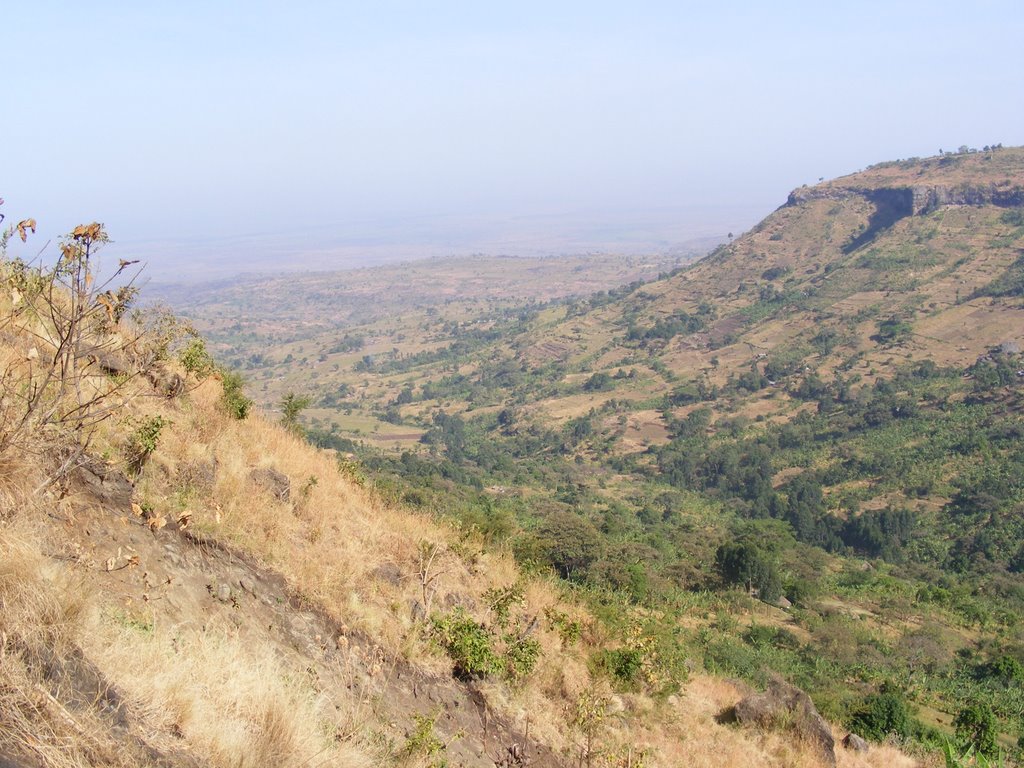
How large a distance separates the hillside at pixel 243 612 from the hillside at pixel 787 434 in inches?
76.5

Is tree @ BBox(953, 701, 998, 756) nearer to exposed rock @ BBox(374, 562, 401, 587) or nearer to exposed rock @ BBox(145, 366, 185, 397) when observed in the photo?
exposed rock @ BBox(374, 562, 401, 587)

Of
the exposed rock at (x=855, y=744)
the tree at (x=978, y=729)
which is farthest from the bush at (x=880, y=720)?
the exposed rock at (x=855, y=744)

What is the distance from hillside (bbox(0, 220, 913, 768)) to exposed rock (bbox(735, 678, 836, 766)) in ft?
0.27

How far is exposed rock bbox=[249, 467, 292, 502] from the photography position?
6305mm

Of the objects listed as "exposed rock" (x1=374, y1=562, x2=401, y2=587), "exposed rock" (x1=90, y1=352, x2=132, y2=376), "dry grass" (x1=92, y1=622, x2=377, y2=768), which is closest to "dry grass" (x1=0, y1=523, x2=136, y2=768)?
"dry grass" (x1=92, y1=622, x2=377, y2=768)

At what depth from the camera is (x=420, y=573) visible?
20.9 ft

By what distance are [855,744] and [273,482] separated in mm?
7673

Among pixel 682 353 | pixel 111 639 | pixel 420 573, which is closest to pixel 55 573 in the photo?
pixel 111 639

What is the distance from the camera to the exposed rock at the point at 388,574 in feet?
19.6

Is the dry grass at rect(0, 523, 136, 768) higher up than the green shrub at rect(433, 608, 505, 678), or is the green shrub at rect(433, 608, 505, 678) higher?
the dry grass at rect(0, 523, 136, 768)

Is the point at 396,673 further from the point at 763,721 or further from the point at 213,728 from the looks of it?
the point at 763,721

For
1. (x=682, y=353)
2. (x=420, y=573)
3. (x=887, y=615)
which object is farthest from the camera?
(x=682, y=353)

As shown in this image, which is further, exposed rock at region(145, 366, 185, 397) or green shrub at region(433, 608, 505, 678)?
exposed rock at region(145, 366, 185, 397)

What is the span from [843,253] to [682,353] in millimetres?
33906
